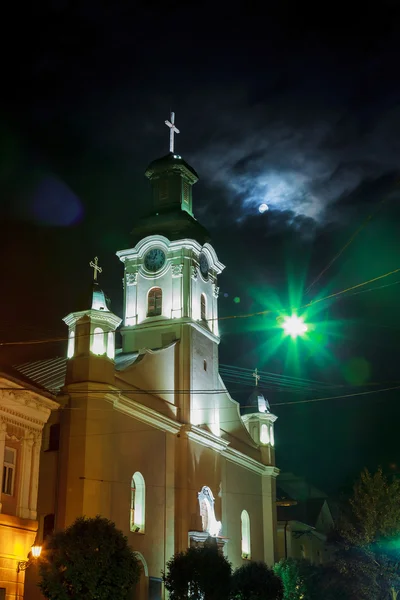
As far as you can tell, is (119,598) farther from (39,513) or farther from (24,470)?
(39,513)

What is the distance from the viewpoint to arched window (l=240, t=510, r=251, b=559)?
50.9 meters

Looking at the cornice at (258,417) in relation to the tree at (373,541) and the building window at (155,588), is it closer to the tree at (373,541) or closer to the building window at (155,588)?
the tree at (373,541)

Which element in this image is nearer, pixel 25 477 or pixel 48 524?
pixel 25 477

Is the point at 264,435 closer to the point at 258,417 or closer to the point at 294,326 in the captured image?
the point at 258,417

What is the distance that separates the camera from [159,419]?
41.7m

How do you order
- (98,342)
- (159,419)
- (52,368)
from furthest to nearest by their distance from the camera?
(52,368), (159,419), (98,342)

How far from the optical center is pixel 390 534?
37.9 m

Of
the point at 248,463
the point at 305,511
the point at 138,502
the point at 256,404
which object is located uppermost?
the point at 256,404

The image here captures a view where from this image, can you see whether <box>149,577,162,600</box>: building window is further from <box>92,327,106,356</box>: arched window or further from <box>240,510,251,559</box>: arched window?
<box>240,510,251,559</box>: arched window

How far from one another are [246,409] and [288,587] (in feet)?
45.4

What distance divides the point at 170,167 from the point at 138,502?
23287 millimetres

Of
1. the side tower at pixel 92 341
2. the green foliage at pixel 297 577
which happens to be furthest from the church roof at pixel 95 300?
the green foliage at pixel 297 577

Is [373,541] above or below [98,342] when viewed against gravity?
below

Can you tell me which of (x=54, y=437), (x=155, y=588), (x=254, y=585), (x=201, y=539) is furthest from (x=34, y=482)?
(x=201, y=539)
